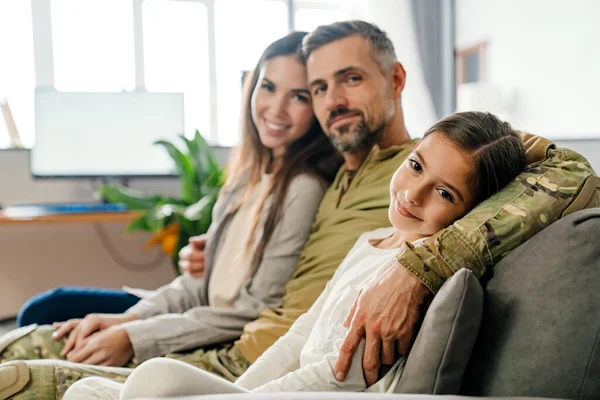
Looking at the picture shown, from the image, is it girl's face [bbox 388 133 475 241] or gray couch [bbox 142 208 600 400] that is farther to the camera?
girl's face [bbox 388 133 475 241]

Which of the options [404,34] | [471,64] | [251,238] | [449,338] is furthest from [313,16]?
[449,338]

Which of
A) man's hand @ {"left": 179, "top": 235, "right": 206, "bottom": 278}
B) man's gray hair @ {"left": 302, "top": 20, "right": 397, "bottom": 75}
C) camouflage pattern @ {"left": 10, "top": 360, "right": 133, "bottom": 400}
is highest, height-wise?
man's gray hair @ {"left": 302, "top": 20, "right": 397, "bottom": 75}

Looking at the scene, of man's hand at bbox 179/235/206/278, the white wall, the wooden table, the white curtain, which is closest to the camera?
man's hand at bbox 179/235/206/278

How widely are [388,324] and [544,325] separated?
0.19 meters

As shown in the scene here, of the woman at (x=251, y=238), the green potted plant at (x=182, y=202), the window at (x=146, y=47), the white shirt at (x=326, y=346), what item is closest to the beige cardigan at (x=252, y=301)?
the woman at (x=251, y=238)

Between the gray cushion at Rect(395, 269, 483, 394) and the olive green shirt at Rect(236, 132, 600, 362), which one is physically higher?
the olive green shirt at Rect(236, 132, 600, 362)

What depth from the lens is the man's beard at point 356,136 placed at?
4.06 ft

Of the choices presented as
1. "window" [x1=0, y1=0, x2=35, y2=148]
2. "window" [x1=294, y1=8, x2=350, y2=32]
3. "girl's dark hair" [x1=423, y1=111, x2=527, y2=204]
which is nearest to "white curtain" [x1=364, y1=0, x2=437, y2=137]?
"window" [x1=294, y1=8, x2=350, y2=32]

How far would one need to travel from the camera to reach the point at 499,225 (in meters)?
0.78

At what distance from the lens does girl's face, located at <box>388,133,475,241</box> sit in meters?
0.85

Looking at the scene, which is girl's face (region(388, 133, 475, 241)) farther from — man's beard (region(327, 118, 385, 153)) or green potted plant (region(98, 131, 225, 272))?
green potted plant (region(98, 131, 225, 272))

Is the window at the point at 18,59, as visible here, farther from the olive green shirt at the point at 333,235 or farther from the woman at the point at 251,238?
the olive green shirt at the point at 333,235

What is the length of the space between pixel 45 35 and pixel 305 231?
2.57 m

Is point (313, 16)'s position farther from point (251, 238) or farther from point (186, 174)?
point (251, 238)
